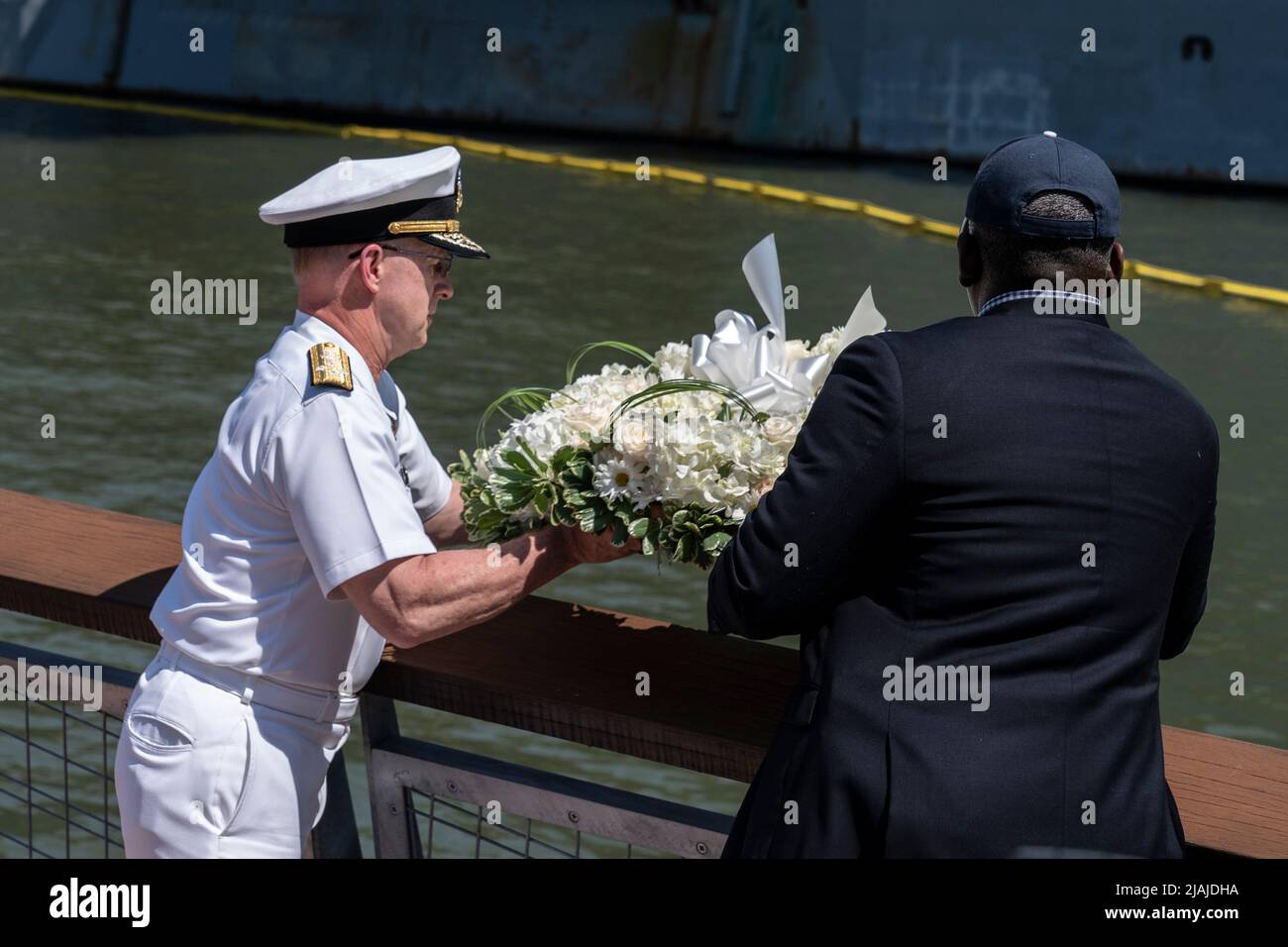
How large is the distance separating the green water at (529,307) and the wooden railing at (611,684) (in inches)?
75.8

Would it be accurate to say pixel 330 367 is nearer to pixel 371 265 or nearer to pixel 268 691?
pixel 371 265

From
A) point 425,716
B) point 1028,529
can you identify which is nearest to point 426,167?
point 1028,529

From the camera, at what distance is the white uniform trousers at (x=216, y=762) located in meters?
2.56

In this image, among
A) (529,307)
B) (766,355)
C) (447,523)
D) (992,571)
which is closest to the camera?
(992,571)

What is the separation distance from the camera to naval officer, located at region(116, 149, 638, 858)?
2.49m

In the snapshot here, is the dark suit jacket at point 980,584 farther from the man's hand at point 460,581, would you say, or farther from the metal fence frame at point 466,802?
the man's hand at point 460,581

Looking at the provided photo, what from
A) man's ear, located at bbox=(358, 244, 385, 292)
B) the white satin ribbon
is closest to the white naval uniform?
man's ear, located at bbox=(358, 244, 385, 292)

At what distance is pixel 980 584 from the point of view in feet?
6.86

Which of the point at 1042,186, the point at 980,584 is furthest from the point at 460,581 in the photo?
the point at 1042,186

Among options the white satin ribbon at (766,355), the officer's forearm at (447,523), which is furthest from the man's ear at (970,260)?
the officer's forearm at (447,523)

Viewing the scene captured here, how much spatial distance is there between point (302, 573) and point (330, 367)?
32cm

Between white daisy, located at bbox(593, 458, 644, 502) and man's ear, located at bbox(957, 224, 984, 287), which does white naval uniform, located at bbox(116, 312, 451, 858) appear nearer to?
white daisy, located at bbox(593, 458, 644, 502)

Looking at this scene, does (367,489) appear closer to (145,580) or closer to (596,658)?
(596,658)
